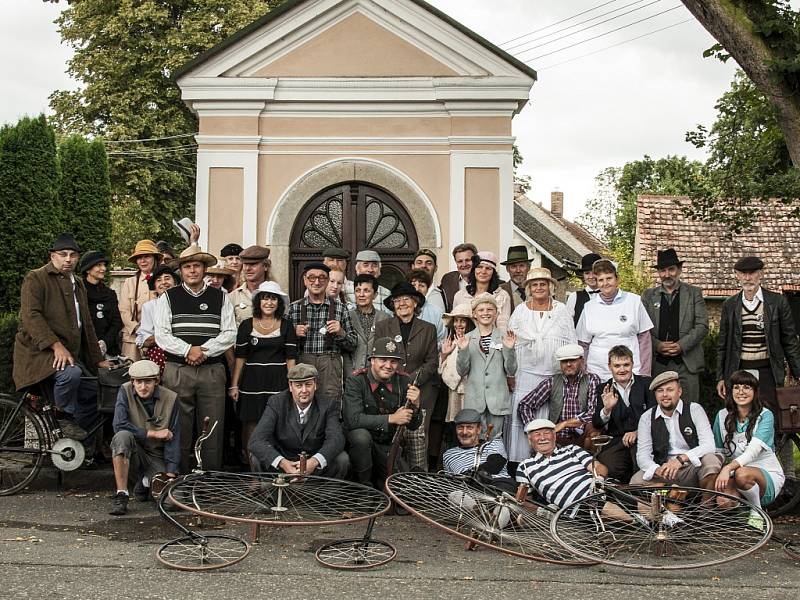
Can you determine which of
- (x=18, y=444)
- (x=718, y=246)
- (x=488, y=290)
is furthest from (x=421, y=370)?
(x=718, y=246)

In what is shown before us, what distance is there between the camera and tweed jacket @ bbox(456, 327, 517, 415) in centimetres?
863

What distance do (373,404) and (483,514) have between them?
184 centimetres

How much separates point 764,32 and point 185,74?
6.98m

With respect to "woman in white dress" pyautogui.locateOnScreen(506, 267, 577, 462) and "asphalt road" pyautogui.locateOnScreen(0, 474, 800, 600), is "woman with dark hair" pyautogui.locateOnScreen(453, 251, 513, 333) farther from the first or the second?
"asphalt road" pyautogui.locateOnScreen(0, 474, 800, 600)

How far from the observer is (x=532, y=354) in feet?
28.9

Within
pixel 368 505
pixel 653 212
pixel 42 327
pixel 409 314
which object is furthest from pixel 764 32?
pixel 653 212

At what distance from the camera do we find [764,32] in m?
8.53

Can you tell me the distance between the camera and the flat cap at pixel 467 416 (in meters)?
8.36

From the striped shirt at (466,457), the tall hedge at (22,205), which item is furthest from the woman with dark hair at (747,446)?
the tall hedge at (22,205)

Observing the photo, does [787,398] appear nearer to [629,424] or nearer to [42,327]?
[629,424]

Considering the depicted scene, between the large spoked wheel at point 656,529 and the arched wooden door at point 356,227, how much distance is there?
5923mm

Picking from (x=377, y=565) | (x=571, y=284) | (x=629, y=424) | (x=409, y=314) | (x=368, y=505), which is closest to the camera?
(x=377, y=565)

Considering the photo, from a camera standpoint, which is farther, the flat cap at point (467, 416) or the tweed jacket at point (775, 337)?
the tweed jacket at point (775, 337)

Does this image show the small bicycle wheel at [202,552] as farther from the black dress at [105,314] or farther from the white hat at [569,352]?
the black dress at [105,314]
